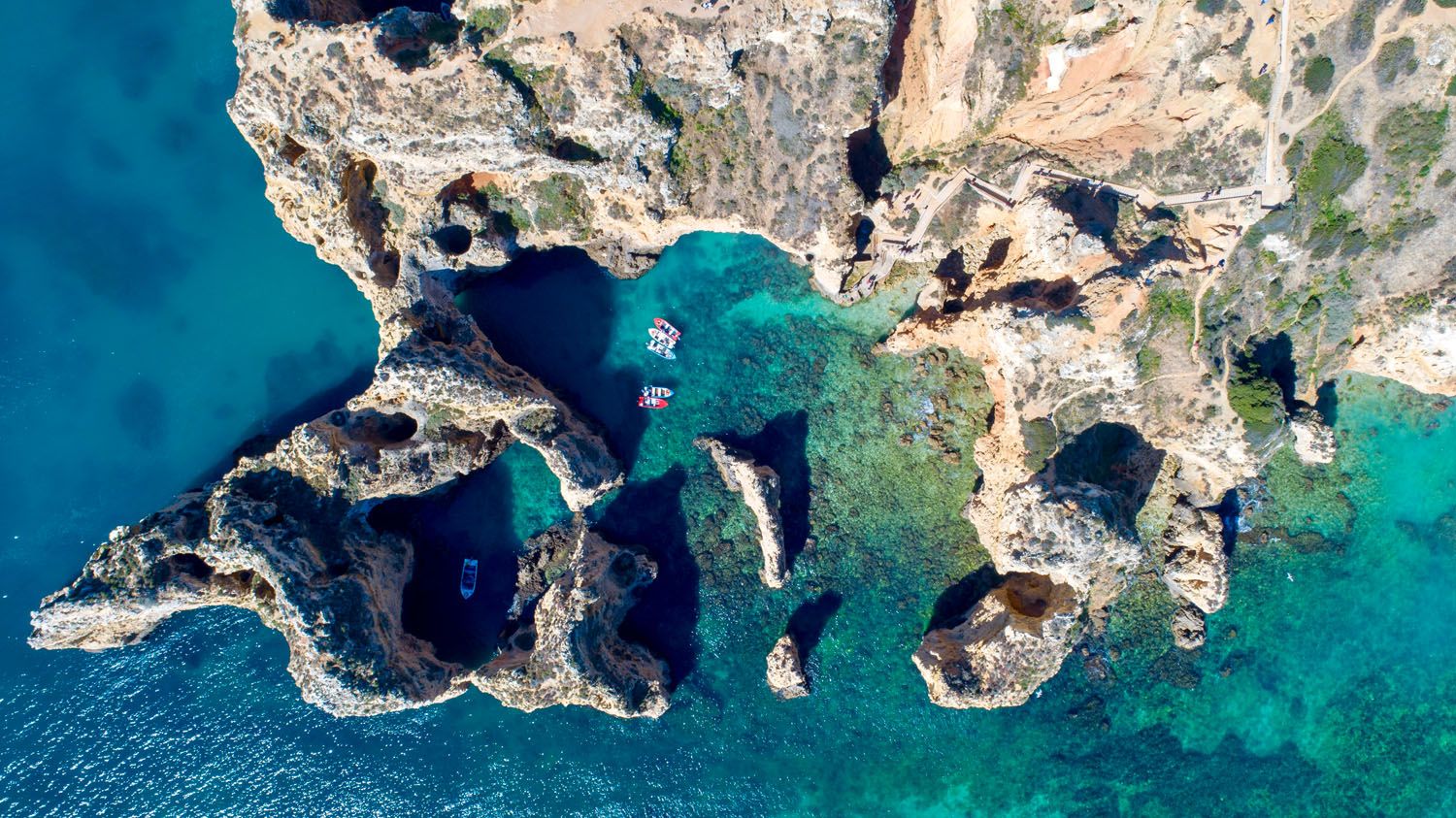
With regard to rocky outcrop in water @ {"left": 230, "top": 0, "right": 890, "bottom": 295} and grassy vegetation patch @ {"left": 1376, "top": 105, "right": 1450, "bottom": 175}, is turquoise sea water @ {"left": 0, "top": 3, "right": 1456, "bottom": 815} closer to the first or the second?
rocky outcrop in water @ {"left": 230, "top": 0, "right": 890, "bottom": 295}

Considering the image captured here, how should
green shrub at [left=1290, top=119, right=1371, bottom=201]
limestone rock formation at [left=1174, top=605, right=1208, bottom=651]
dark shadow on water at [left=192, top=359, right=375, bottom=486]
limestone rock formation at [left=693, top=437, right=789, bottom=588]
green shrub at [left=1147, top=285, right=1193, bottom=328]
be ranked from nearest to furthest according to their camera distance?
green shrub at [left=1290, top=119, right=1371, bottom=201] → green shrub at [left=1147, top=285, right=1193, bottom=328] → limestone rock formation at [left=693, top=437, right=789, bottom=588] → dark shadow on water at [left=192, top=359, right=375, bottom=486] → limestone rock formation at [left=1174, top=605, right=1208, bottom=651]

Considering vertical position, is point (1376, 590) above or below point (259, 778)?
below

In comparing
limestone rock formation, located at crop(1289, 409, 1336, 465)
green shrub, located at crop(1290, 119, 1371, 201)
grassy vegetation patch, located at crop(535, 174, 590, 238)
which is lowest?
limestone rock formation, located at crop(1289, 409, 1336, 465)

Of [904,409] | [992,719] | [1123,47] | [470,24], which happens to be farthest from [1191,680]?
[470,24]

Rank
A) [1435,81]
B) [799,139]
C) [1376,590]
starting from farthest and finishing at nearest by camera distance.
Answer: [1376,590] < [799,139] < [1435,81]

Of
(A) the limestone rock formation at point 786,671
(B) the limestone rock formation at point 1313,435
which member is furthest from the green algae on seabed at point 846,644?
(B) the limestone rock formation at point 1313,435

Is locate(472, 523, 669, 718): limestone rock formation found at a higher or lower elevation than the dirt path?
lower

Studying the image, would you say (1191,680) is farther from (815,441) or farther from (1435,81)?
(1435,81)

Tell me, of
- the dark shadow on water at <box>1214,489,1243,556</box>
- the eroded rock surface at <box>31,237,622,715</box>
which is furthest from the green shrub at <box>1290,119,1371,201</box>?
the eroded rock surface at <box>31,237,622,715</box>
